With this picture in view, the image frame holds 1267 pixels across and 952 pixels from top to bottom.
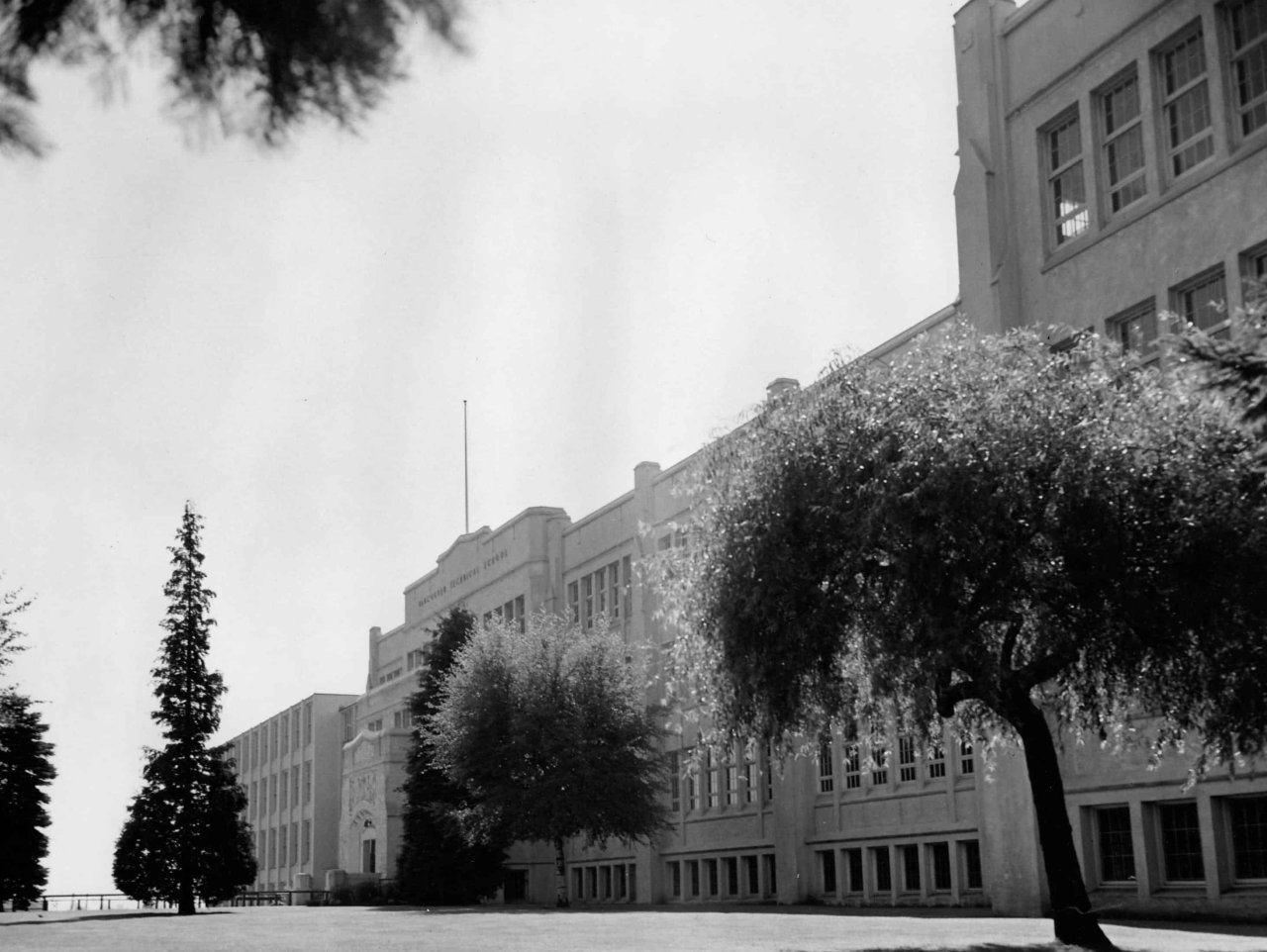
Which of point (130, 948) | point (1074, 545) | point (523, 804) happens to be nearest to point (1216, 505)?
point (1074, 545)

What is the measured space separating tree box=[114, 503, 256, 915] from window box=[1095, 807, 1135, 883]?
1436 inches

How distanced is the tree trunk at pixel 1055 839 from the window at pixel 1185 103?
13.3 m

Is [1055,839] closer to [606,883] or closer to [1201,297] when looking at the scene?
[1201,297]

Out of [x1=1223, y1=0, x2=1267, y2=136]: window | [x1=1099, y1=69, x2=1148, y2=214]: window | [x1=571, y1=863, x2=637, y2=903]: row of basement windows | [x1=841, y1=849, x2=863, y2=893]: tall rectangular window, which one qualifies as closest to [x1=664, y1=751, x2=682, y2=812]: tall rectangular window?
[x1=571, y1=863, x2=637, y2=903]: row of basement windows

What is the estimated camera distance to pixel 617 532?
5803 centimetres

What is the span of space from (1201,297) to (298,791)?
8800 centimetres

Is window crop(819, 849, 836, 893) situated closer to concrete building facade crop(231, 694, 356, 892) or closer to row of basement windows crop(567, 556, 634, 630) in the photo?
row of basement windows crop(567, 556, 634, 630)

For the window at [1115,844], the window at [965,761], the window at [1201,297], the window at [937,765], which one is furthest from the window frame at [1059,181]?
the window at [937,765]

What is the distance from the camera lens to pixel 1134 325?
29484mm

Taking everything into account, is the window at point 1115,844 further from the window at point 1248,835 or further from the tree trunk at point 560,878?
the tree trunk at point 560,878

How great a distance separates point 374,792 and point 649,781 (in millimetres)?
27295

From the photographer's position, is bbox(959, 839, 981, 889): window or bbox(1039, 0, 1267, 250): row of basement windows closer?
bbox(1039, 0, 1267, 250): row of basement windows

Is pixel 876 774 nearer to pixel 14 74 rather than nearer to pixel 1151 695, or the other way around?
pixel 1151 695

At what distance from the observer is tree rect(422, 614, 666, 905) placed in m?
46.8
